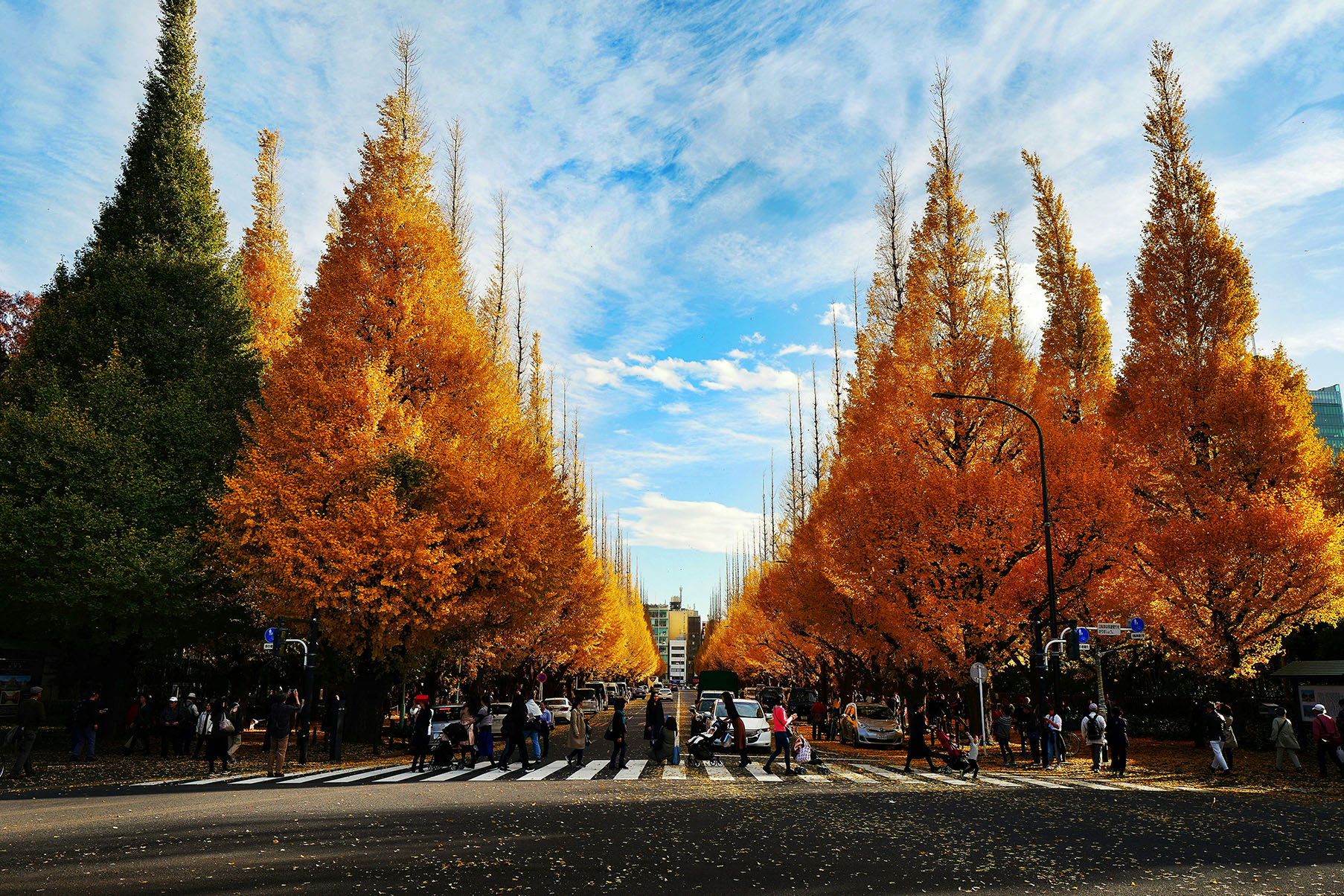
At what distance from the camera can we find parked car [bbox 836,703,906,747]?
27703 mm

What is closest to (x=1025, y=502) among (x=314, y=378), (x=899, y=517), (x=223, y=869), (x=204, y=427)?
(x=899, y=517)

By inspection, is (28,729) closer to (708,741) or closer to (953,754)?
(708,741)

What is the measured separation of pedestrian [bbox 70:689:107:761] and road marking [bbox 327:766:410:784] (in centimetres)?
729

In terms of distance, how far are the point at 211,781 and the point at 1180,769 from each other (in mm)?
21662

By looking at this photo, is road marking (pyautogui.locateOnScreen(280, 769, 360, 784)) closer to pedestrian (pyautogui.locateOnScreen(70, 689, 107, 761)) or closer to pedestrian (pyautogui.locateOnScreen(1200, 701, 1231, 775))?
pedestrian (pyautogui.locateOnScreen(70, 689, 107, 761))

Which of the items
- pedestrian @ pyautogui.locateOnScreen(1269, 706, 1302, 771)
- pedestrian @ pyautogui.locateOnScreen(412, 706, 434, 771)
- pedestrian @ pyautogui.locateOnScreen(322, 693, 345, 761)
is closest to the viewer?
pedestrian @ pyautogui.locateOnScreen(1269, 706, 1302, 771)

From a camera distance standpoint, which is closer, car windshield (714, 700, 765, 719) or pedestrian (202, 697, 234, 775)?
pedestrian (202, 697, 234, 775)

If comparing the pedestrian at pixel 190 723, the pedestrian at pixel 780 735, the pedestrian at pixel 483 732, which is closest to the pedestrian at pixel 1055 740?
the pedestrian at pixel 780 735

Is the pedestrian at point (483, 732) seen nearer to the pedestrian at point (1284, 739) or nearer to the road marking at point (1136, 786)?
the road marking at point (1136, 786)

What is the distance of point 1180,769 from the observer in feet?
65.3

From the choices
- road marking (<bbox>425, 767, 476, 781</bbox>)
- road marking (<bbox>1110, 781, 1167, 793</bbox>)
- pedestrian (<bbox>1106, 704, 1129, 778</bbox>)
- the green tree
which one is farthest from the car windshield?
the green tree

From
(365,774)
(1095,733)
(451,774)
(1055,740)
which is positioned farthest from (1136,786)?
(365,774)

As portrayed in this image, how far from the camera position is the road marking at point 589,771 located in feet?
55.6

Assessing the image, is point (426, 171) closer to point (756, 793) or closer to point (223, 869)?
point (756, 793)
